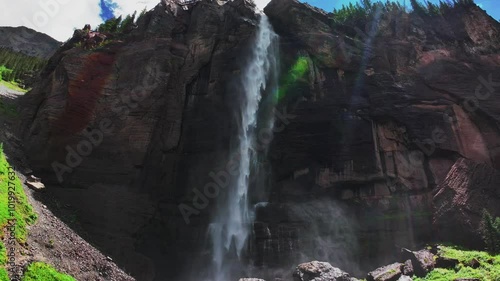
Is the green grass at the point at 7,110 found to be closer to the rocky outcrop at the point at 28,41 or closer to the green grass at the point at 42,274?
the green grass at the point at 42,274

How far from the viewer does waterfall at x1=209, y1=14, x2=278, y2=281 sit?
101ft

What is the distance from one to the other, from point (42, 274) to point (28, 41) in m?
93.3

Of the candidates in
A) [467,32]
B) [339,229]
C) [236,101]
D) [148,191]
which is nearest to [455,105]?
[467,32]

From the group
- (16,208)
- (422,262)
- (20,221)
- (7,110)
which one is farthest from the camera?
(7,110)

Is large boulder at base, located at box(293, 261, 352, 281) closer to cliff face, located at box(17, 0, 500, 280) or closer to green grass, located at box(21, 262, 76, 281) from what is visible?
cliff face, located at box(17, 0, 500, 280)

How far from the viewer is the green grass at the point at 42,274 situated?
17.6 meters

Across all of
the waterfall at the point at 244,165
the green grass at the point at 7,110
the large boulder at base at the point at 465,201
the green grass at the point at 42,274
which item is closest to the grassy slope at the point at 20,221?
the green grass at the point at 42,274

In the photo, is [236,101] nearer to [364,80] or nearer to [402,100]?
[364,80]

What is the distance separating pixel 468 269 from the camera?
2491 cm

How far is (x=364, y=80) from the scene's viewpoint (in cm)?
3741

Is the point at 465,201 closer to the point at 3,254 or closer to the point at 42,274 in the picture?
the point at 42,274

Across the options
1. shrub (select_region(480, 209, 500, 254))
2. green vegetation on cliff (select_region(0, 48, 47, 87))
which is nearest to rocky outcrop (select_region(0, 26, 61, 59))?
green vegetation on cliff (select_region(0, 48, 47, 87))

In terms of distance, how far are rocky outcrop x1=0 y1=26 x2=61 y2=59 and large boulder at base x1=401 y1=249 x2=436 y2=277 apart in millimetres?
89126

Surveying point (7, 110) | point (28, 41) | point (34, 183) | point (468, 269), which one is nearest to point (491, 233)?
point (468, 269)
